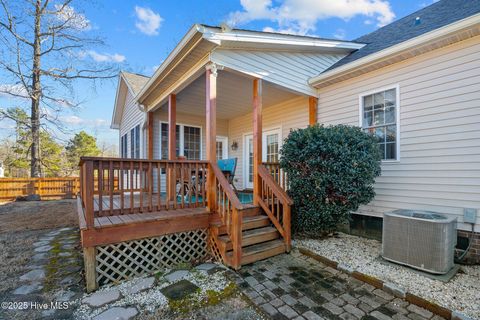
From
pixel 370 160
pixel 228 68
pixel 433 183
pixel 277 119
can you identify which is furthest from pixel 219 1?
pixel 433 183

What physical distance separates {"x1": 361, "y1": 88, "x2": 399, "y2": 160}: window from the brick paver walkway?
256 centimetres

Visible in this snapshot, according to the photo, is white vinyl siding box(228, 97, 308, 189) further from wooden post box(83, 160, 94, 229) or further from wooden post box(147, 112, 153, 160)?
wooden post box(83, 160, 94, 229)

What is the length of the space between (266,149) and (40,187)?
1056 cm

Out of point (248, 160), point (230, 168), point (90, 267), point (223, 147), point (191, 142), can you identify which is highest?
point (191, 142)

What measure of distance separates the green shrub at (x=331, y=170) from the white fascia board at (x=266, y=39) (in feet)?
5.87

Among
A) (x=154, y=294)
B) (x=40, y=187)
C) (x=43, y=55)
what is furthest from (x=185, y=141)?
(x=43, y=55)

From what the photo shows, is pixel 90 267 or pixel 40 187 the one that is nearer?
pixel 90 267

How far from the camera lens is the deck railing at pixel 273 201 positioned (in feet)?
12.5

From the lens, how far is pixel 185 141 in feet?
24.8

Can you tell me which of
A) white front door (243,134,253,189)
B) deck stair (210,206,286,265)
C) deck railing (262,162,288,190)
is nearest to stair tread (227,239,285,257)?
deck stair (210,206,286,265)

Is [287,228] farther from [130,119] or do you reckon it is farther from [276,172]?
[130,119]

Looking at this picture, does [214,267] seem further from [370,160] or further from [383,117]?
[383,117]

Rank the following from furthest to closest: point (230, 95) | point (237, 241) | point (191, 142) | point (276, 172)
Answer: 1. point (191, 142)
2. point (230, 95)
3. point (276, 172)
4. point (237, 241)

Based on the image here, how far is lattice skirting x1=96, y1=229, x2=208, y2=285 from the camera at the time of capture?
301 cm
